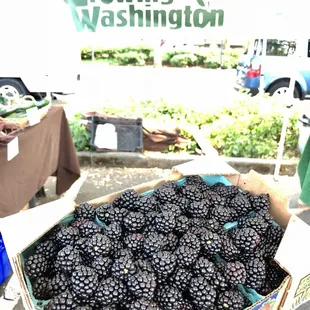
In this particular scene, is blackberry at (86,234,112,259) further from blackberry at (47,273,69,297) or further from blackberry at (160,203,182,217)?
blackberry at (160,203,182,217)

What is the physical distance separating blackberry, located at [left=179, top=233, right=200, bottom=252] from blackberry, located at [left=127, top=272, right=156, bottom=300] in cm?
25

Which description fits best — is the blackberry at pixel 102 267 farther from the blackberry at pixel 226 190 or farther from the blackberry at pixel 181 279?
the blackberry at pixel 226 190

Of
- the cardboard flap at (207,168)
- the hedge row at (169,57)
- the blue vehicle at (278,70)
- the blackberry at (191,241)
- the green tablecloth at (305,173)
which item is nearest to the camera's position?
the blackberry at (191,241)

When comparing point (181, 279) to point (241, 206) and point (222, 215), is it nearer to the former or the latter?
point (222, 215)

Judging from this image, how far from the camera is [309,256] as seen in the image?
139 centimetres

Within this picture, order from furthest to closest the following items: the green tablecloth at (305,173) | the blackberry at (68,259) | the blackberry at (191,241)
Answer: the green tablecloth at (305,173), the blackberry at (191,241), the blackberry at (68,259)

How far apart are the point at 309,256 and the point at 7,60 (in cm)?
641

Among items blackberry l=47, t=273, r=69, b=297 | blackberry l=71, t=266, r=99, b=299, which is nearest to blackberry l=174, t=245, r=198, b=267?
blackberry l=71, t=266, r=99, b=299

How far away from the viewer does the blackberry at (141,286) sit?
1.29 meters

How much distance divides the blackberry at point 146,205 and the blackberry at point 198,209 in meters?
0.17

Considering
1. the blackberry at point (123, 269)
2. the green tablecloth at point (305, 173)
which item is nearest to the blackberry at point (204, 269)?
the blackberry at point (123, 269)

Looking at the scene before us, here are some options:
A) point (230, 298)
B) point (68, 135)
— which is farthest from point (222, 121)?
point (230, 298)

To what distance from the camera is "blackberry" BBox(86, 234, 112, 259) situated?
4.69ft

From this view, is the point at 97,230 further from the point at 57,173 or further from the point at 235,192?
the point at 57,173
